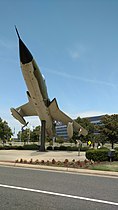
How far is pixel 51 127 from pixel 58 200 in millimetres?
29891

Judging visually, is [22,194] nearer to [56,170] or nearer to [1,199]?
[1,199]

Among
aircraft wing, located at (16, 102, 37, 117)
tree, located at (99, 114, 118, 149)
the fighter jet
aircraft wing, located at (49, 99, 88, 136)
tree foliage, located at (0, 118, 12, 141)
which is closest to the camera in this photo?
the fighter jet

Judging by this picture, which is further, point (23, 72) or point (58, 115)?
point (58, 115)

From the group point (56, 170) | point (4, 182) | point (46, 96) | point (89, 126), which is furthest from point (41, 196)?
point (89, 126)

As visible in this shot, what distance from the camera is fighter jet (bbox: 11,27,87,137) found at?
26250 millimetres

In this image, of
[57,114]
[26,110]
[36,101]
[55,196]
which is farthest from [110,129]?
[55,196]

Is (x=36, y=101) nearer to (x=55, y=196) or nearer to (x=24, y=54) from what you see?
(x=24, y=54)

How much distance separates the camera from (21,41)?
1001 inches

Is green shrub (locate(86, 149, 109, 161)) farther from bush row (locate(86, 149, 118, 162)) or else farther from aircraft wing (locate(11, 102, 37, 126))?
aircraft wing (locate(11, 102, 37, 126))

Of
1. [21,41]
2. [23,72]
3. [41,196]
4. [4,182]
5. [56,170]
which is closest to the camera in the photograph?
[41,196]

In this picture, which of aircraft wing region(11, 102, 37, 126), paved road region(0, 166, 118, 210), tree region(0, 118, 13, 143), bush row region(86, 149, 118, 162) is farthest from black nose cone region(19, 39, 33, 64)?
tree region(0, 118, 13, 143)

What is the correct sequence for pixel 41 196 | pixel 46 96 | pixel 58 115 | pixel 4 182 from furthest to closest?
pixel 58 115, pixel 46 96, pixel 4 182, pixel 41 196

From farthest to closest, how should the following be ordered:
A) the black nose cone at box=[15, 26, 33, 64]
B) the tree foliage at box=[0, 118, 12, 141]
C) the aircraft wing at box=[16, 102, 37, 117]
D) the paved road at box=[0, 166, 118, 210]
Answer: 1. the tree foliage at box=[0, 118, 12, 141]
2. the aircraft wing at box=[16, 102, 37, 117]
3. the black nose cone at box=[15, 26, 33, 64]
4. the paved road at box=[0, 166, 118, 210]

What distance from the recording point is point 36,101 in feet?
101
